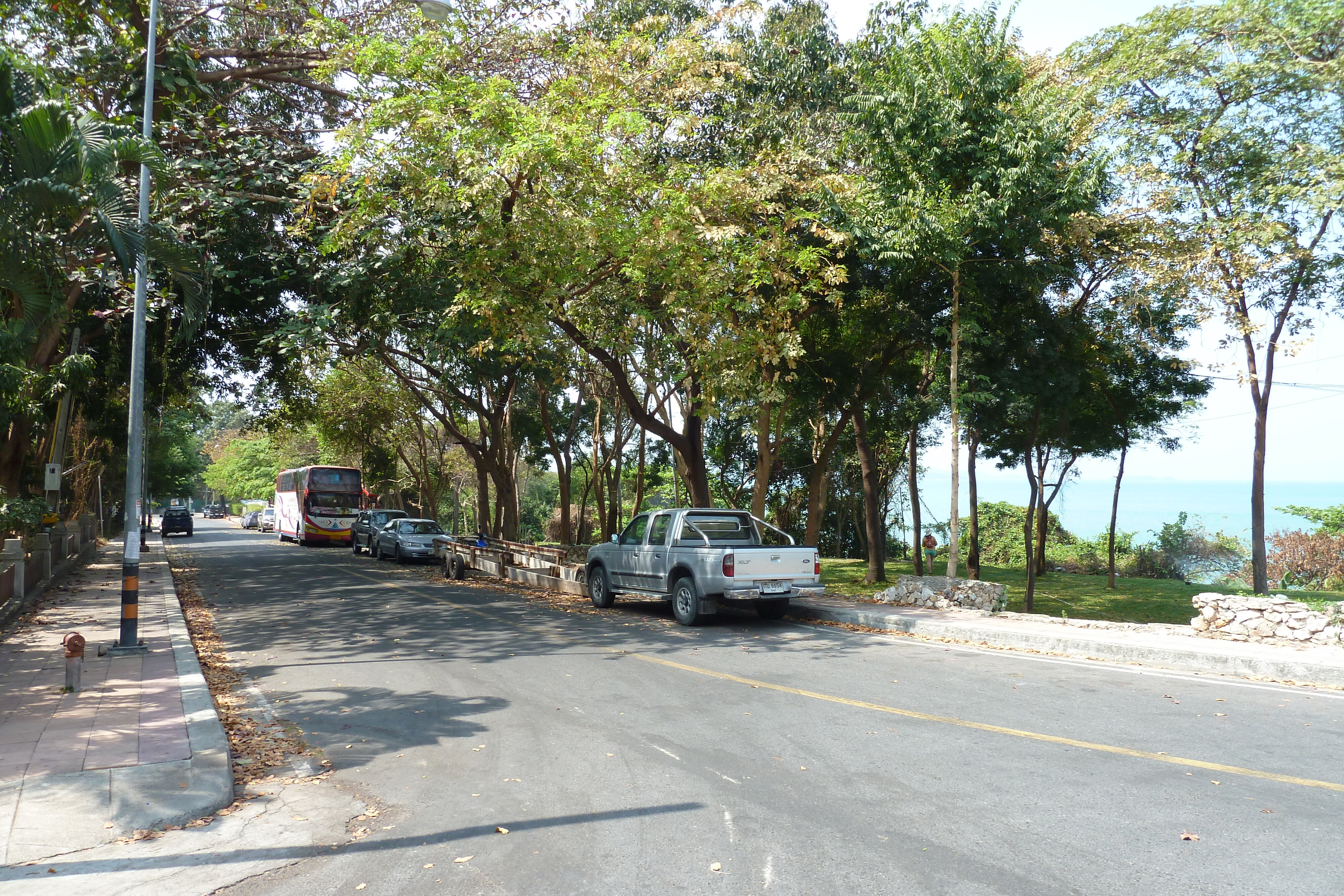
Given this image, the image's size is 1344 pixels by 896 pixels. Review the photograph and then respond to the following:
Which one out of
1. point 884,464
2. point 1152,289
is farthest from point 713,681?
point 884,464

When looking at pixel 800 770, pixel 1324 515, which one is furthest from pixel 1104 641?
pixel 1324 515

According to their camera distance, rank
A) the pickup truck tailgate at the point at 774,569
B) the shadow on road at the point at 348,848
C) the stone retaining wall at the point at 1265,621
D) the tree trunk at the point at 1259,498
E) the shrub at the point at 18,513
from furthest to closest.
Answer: the tree trunk at the point at 1259,498 → the shrub at the point at 18,513 → the pickup truck tailgate at the point at 774,569 → the stone retaining wall at the point at 1265,621 → the shadow on road at the point at 348,848

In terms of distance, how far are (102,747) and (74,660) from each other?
218 centimetres

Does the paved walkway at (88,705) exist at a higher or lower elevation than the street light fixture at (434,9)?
lower

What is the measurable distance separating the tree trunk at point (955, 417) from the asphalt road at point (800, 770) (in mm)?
4278

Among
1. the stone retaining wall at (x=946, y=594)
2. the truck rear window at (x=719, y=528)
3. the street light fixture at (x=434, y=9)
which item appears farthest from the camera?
the stone retaining wall at (x=946, y=594)

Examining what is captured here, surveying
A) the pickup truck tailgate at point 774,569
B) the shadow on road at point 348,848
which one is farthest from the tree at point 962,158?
the shadow on road at point 348,848

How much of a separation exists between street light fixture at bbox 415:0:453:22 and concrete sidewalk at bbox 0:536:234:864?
887 centimetres

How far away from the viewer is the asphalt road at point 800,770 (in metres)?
4.54

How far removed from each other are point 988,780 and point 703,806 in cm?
201

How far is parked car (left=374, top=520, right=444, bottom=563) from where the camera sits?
90.8 feet

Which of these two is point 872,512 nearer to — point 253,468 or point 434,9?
point 434,9

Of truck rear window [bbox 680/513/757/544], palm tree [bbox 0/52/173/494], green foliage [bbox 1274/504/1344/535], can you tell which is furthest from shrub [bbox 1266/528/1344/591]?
palm tree [bbox 0/52/173/494]

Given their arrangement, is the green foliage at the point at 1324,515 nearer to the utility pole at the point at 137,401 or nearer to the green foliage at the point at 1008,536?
the green foliage at the point at 1008,536
